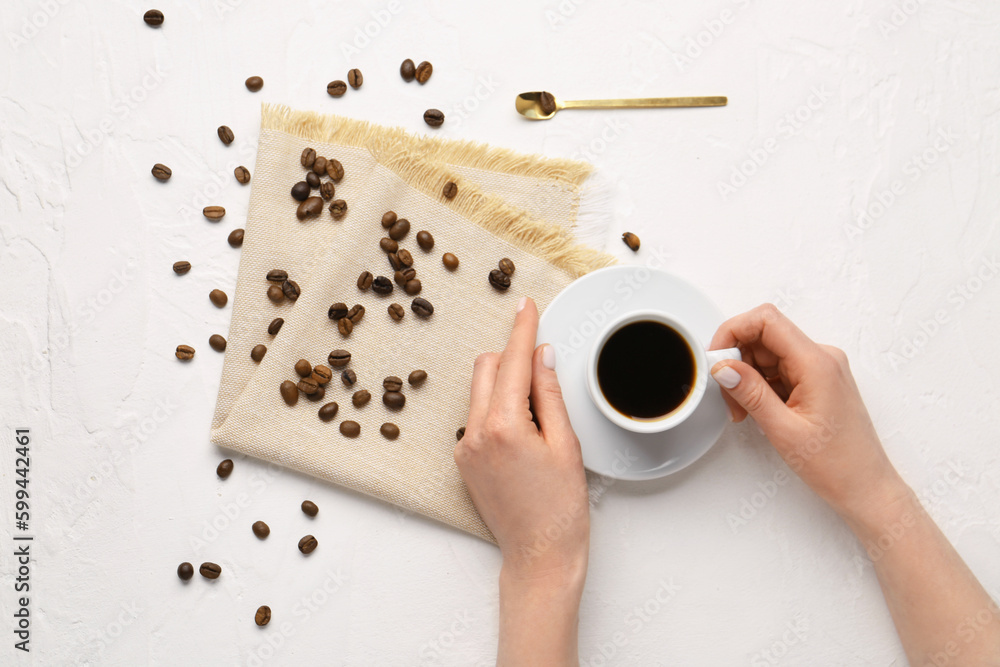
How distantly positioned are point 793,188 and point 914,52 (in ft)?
1.25

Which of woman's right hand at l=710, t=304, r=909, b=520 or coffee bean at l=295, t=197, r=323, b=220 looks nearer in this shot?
woman's right hand at l=710, t=304, r=909, b=520

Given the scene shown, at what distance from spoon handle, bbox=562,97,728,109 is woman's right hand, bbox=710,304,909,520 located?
47 centimetres

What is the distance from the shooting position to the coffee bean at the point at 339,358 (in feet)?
4.25

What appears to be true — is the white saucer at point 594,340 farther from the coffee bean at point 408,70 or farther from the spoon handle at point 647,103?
the coffee bean at point 408,70

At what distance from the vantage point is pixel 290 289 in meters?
1.31

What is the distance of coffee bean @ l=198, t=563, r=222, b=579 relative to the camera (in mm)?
1325

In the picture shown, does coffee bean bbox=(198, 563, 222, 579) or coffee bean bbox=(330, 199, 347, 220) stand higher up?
coffee bean bbox=(330, 199, 347, 220)

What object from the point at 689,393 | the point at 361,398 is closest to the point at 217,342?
A: the point at 361,398

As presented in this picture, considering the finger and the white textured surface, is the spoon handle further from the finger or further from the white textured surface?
the finger

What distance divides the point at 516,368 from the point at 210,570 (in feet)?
2.42

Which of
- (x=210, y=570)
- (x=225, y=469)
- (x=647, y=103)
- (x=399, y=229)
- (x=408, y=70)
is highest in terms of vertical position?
(x=647, y=103)

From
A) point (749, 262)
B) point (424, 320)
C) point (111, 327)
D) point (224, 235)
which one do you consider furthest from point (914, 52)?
point (111, 327)

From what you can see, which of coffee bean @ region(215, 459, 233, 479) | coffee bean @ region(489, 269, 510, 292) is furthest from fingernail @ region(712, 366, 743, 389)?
coffee bean @ region(215, 459, 233, 479)

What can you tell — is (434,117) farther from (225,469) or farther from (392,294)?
(225,469)
